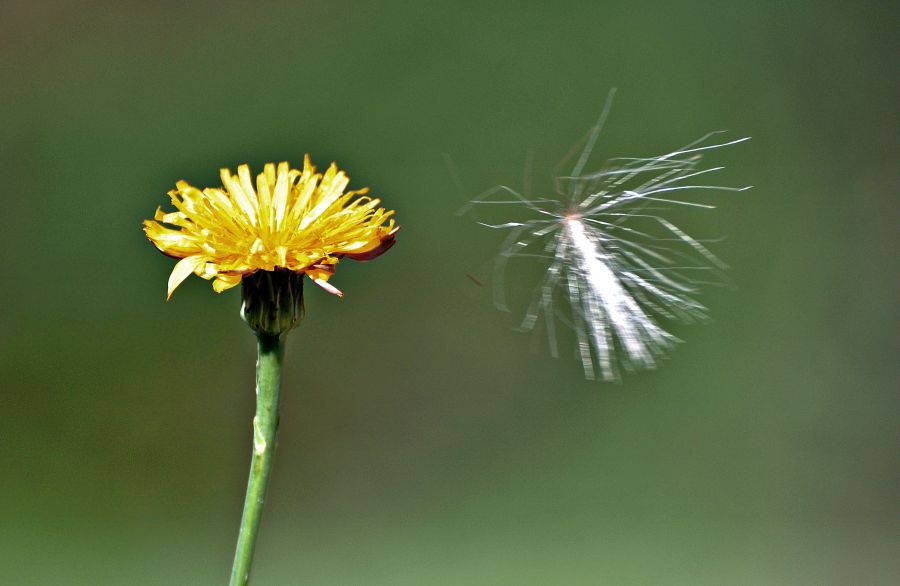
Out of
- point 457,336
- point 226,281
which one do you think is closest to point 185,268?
point 226,281

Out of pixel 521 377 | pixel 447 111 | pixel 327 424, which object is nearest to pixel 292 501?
pixel 327 424

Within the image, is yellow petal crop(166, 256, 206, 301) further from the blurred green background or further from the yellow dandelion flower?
the blurred green background

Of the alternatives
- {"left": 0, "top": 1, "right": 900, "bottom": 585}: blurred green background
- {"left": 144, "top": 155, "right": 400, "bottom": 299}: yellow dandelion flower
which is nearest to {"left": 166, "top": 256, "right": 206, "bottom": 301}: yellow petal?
{"left": 144, "top": 155, "right": 400, "bottom": 299}: yellow dandelion flower

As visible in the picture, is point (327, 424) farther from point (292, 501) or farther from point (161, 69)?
point (161, 69)

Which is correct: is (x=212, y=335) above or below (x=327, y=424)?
above

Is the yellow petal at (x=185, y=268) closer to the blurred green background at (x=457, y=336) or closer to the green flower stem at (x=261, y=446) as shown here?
the green flower stem at (x=261, y=446)

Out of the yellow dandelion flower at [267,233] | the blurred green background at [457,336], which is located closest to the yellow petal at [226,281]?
the yellow dandelion flower at [267,233]
